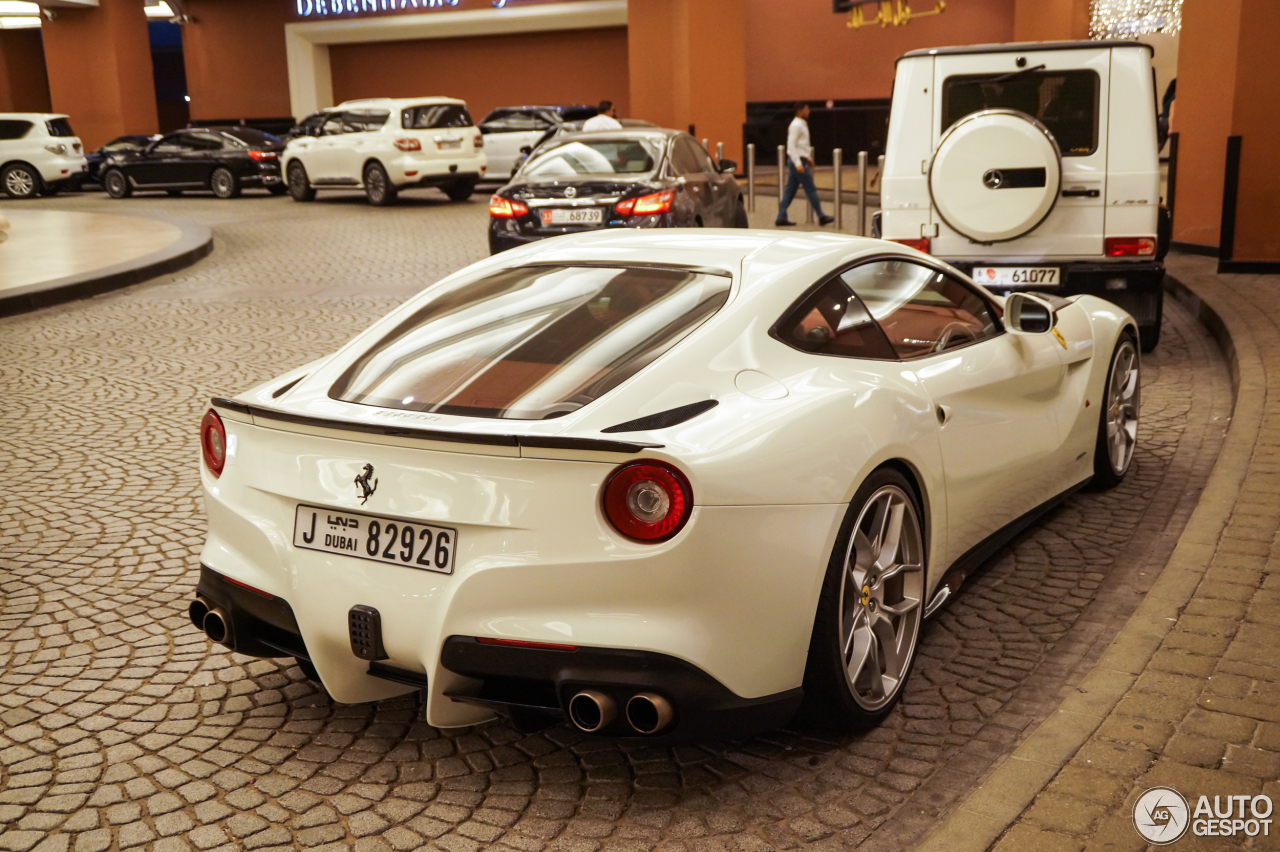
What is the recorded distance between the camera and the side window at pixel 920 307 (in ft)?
13.1

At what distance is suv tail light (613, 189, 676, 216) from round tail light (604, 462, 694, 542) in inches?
355

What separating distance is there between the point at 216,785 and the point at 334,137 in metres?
21.4

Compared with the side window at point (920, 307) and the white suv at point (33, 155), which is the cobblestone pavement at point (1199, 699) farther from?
the white suv at point (33, 155)

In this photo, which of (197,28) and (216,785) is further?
(197,28)

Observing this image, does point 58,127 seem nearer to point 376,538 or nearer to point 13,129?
point 13,129

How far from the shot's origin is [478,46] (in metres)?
35.9

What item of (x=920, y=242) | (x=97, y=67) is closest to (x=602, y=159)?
(x=920, y=242)

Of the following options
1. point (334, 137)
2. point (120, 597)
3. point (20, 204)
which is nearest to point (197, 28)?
point (20, 204)

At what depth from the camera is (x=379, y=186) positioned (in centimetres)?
2258

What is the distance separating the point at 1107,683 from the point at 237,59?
1480 inches

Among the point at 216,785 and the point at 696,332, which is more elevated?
the point at 696,332

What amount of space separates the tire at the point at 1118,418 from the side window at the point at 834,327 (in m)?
2.00

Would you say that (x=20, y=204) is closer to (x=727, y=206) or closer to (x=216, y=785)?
(x=727, y=206)

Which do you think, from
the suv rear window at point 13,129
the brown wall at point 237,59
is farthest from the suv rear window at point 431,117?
the brown wall at point 237,59
